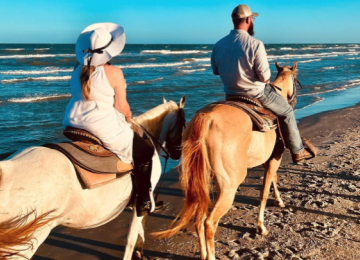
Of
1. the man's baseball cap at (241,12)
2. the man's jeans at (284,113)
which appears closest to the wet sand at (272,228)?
the man's jeans at (284,113)

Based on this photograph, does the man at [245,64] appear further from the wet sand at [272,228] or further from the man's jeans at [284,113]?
the wet sand at [272,228]

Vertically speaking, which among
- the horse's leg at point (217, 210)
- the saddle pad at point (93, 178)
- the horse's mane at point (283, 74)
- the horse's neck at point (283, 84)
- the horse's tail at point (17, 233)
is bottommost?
the horse's leg at point (217, 210)

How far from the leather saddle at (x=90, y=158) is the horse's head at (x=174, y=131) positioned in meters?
0.96

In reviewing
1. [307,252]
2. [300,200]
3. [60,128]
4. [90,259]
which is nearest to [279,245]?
[307,252]

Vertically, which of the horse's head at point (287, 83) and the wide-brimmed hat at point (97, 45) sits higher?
the wide-brimmed hat at point (97, 45)

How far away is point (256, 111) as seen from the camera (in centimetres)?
408

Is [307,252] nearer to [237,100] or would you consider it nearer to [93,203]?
[237,100]

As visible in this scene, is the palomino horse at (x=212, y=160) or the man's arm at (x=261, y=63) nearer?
the palomino horse at (x=212, y=160)

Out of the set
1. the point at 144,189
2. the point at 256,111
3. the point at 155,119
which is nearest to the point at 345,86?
the point at 256,111

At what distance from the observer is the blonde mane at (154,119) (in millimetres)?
3821

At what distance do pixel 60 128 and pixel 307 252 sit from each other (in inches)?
326

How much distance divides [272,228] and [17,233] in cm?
342

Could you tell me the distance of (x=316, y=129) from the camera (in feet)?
33.6

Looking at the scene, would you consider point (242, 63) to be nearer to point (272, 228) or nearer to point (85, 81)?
point (85, 81)
